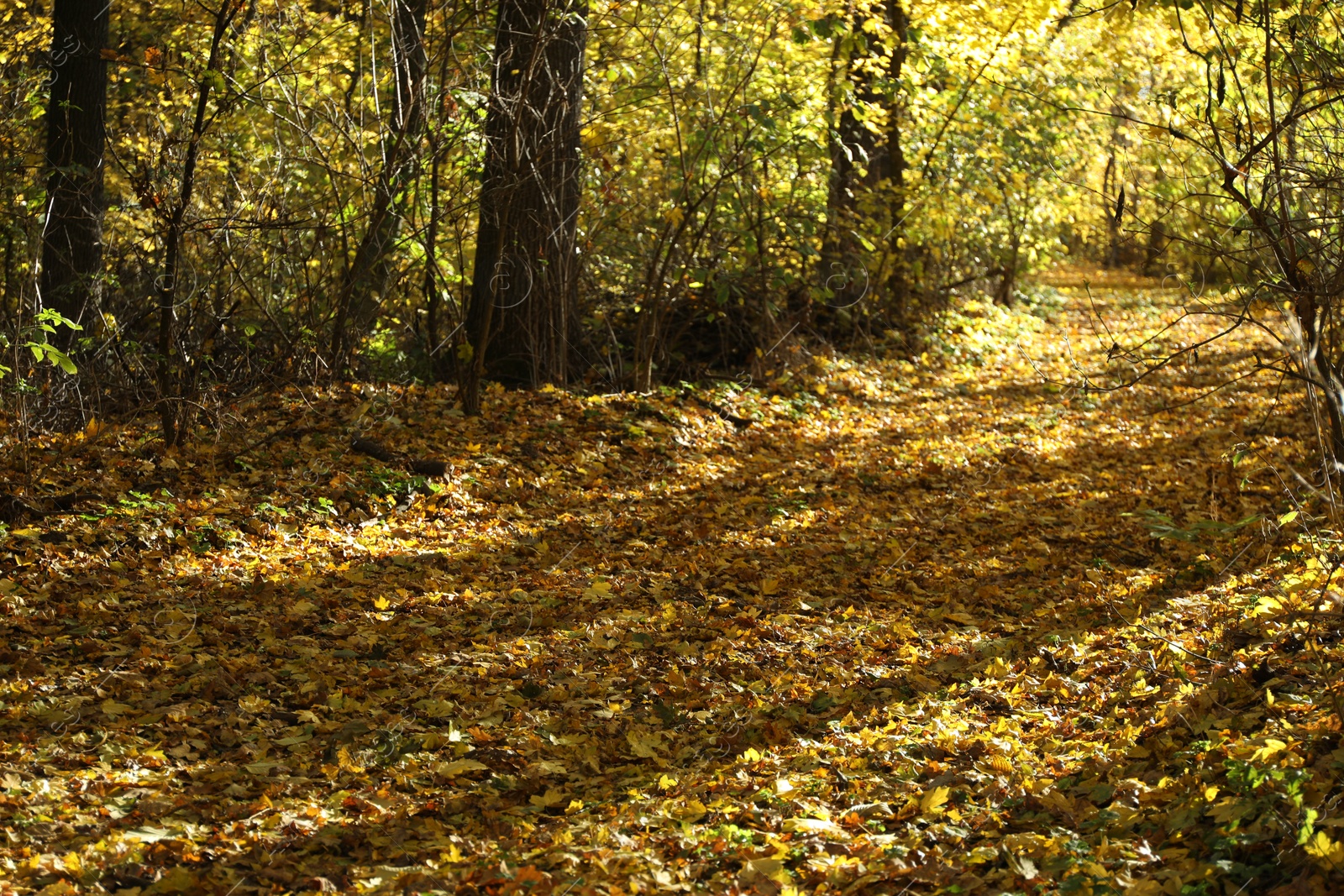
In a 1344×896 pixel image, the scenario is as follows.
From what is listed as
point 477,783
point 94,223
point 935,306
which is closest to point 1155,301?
point 935,306

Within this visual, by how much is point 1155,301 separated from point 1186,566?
58.3 feet

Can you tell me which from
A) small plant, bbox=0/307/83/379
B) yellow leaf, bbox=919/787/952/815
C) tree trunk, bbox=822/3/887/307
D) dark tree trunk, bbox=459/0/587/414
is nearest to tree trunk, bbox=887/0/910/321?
tree trunk, bbox=822/3/887/307

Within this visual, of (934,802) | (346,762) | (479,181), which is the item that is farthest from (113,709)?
(479,181)

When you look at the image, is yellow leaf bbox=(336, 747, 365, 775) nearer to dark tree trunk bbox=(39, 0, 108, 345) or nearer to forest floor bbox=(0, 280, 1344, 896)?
forest floor bbox=(0, 280, 1344, 896)

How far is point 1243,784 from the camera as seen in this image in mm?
3299

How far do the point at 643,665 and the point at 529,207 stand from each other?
15.7ft

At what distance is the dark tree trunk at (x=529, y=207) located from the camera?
26.8 ft

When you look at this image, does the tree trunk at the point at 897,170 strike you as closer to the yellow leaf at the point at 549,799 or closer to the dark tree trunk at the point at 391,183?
the dark tree trunk at the point at 391,183

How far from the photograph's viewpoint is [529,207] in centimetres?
870

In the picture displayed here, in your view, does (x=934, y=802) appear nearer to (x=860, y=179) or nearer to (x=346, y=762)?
(x=346, y=762)

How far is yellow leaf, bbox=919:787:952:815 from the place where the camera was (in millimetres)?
3586

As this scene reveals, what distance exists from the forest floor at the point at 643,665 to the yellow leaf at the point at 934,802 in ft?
0.19

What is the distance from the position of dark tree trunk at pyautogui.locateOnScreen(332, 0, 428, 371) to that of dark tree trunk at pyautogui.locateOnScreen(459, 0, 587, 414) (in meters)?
0.58

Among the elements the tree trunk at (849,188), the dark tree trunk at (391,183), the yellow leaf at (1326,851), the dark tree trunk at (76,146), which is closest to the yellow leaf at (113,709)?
the yellow leaf at (1326,851)
